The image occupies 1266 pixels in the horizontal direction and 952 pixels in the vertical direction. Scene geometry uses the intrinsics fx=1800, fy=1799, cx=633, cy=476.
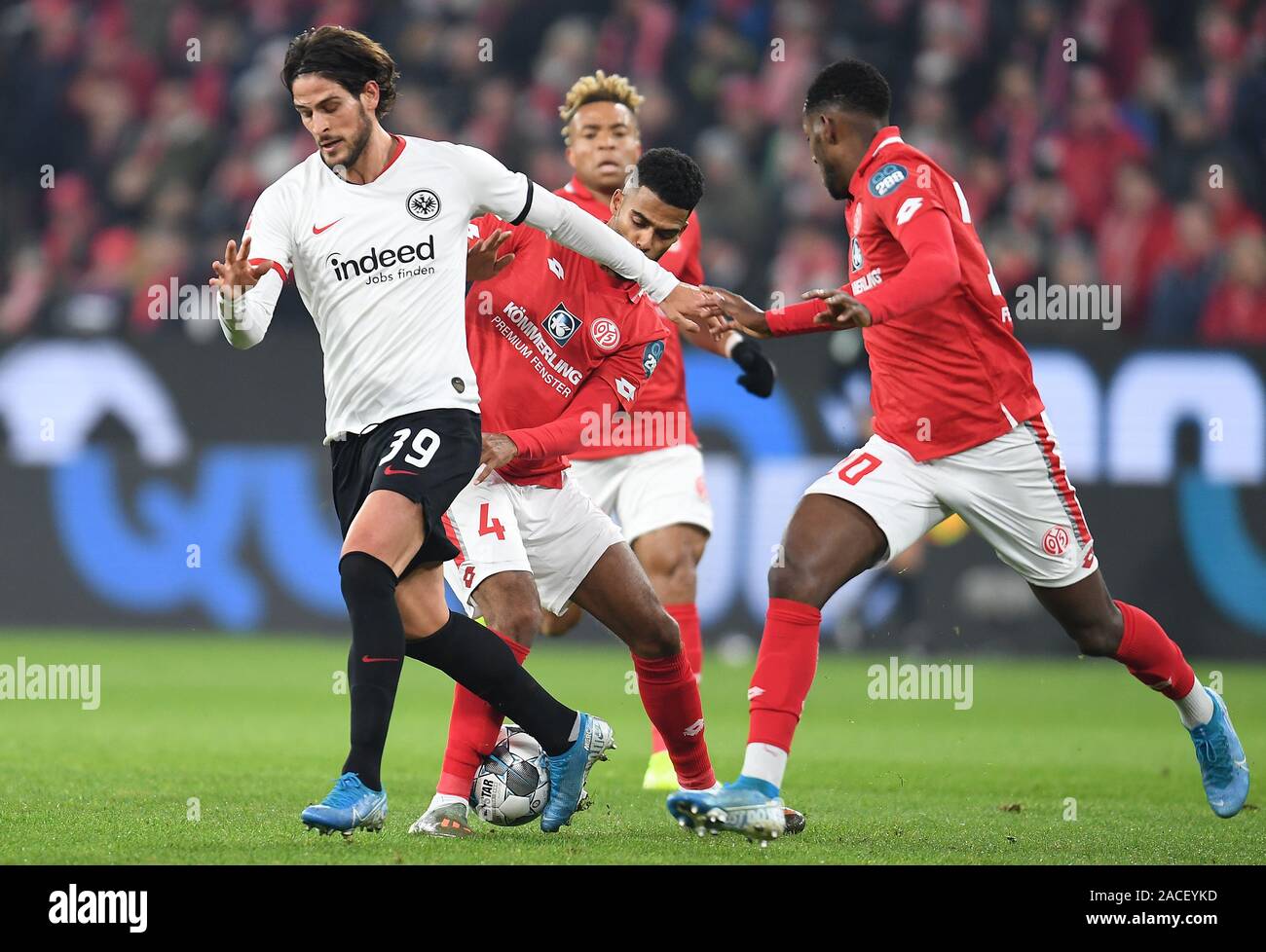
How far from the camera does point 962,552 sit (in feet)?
39.2

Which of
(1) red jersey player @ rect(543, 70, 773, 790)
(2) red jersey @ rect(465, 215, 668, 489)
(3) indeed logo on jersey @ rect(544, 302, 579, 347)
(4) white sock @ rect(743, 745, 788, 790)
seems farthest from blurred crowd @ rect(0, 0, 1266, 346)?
(4) white sock @ rect(743, 745, 788, 790)

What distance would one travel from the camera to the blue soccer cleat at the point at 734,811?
526 cm

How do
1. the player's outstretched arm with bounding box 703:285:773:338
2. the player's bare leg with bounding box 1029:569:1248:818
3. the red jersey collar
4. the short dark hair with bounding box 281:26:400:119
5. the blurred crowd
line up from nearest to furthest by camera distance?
the short dark hair with bounding box 281:26:400:119 → the player's outstretched arm with bounding box 703:285:773:338 → the red jersey collar → the player's bare leg with bounding box 1029:569:1248:818 → the blurred crowd

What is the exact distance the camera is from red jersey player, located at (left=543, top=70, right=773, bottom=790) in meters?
7.55

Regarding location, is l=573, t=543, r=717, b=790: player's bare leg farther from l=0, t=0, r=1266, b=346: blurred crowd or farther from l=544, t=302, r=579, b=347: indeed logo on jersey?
l=0, t=0, r=1266, b=346: blurred crowd

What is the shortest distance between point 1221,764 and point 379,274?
3.37 metres

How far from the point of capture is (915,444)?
591 centimetres

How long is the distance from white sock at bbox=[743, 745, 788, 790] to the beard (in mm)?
2136

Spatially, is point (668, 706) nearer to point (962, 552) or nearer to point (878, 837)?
point (878, 837)

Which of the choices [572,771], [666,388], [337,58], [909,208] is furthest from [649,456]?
[337,58]

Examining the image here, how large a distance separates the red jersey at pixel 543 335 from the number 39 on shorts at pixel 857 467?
0.82 m

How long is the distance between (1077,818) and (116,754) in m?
3.95

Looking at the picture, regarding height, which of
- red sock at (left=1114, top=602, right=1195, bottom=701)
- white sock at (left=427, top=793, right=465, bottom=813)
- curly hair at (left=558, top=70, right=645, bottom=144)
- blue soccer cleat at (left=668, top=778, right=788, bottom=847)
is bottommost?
white sock at (left=427, top=793, right=465, bottom=813)

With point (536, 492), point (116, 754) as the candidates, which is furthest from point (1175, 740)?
point (116, 754)
